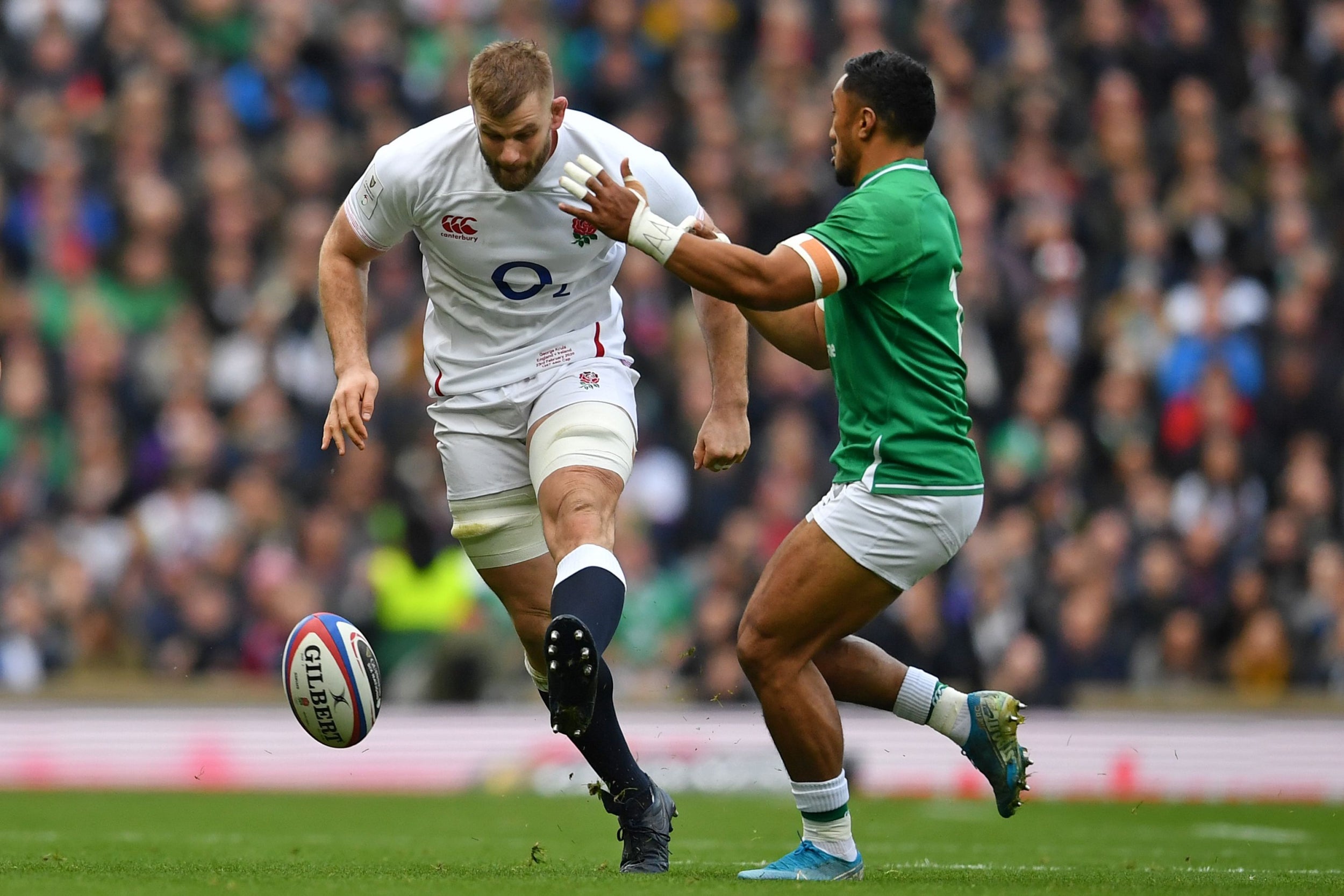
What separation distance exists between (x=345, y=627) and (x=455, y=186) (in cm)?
162

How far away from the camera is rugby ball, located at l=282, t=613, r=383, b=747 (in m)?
7.01

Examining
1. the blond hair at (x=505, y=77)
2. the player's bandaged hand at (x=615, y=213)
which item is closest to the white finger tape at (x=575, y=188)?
the player's bandaged hand at (x=615, y=213)

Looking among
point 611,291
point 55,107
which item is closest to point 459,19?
point 55,107

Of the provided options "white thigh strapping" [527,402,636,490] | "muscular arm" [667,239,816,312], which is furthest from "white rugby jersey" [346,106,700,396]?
"muscular arm" [667,239,816,312]

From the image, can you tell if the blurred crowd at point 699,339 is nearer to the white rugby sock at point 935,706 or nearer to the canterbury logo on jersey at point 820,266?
the white rugby sock at point 935,706

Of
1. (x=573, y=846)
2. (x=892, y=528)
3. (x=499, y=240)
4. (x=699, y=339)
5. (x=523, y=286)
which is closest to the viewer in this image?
(x=892, y=528)

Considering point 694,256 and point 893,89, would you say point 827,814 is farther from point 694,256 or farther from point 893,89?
point 893,89

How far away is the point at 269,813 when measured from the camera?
35.3 ft

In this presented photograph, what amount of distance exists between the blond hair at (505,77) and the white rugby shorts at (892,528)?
169cm

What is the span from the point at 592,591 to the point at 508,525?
983 mm

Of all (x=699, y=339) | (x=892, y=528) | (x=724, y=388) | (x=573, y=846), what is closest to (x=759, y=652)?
(x=892, y=528)

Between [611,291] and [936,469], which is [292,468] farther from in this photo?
[936,469]

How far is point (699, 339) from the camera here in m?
Answer: 13.9

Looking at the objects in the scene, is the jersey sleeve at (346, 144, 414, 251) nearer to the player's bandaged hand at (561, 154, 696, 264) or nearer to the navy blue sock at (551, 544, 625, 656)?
the player's bandaged hand at (561, 154, 696, 264)
